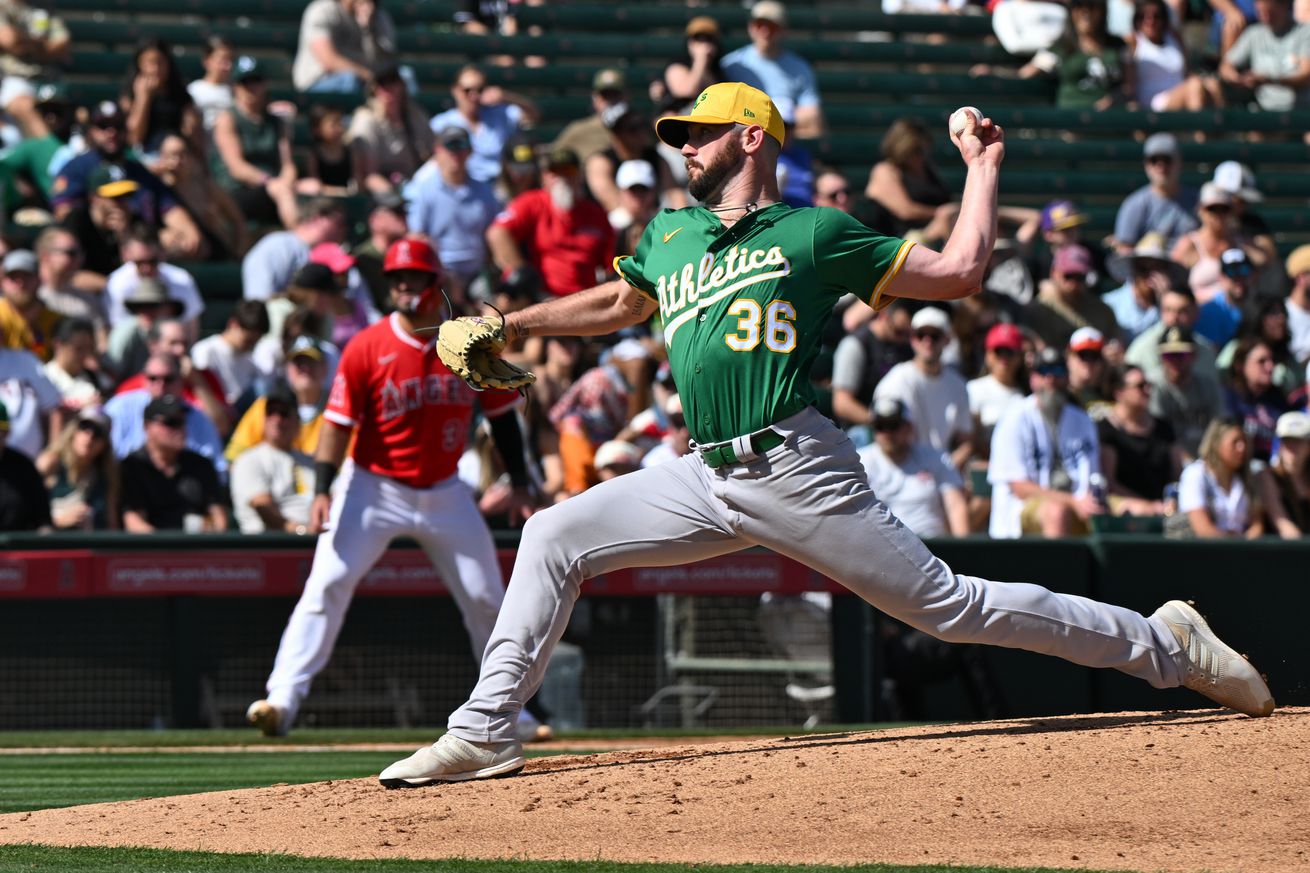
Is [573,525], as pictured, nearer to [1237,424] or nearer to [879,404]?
[879,404]

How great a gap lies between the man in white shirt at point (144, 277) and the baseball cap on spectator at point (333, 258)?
33.2 inches

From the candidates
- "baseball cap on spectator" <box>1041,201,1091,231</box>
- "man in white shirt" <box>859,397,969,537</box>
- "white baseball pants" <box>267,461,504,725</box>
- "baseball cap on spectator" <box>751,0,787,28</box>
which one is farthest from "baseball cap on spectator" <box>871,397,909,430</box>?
"baseball cap on spectator" <box>751,0,787,28</box>

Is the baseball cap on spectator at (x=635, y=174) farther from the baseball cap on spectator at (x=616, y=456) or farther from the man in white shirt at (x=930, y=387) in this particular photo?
the baseball cap on spectator at (x=616, y=456)

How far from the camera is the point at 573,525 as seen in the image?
5988 millimetres

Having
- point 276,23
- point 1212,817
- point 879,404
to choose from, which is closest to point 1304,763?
point 1212,817

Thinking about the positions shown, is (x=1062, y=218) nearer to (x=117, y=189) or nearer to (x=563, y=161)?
(x=563, y=161)

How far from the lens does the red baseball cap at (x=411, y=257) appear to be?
905 centimetres

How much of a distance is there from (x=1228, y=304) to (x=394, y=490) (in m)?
8.25

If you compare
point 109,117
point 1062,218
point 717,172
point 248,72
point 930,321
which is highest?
point 248,72

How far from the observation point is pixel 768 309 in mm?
5797

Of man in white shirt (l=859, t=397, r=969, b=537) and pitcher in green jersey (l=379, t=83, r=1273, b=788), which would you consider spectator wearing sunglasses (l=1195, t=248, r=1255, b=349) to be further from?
pitcher in green jersey (l=379, t=83, r=1273, b=788)

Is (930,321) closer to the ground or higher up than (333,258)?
closer to the ground

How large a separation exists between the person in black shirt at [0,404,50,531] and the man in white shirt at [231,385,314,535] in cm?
110

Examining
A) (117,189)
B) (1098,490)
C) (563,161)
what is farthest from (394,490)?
(563,161)
